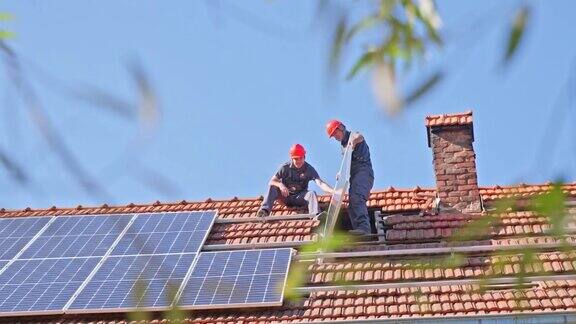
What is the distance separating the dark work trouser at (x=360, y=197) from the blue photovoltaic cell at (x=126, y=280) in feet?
5.97

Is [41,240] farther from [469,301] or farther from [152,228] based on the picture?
[469,301]

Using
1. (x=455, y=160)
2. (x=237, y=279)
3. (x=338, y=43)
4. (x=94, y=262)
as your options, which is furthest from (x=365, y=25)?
(x=455, y=160)

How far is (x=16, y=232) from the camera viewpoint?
1209 cm

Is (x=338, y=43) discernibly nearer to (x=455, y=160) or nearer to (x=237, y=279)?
(x=237, y=279)

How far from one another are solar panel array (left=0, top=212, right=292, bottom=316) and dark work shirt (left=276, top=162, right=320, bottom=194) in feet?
2.96

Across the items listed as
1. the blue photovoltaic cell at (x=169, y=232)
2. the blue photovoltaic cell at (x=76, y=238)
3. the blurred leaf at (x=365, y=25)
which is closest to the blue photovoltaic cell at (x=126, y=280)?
the blue photovoltaic cell at (x=169, y=232)

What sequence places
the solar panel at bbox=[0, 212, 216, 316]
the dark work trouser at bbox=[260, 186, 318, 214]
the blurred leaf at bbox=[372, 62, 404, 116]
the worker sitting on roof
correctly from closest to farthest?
the blurred leaf at bbox=[372, 62, 404, 116], the solar panel at bbox=[0, 212, 216, 316], the dark work trouser at bbox=[260, 186, 318, 214], the worker sitting on roof

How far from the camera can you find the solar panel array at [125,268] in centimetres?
929

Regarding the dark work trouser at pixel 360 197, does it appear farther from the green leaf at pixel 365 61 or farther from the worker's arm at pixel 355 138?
the green leaf at pixel 365 61

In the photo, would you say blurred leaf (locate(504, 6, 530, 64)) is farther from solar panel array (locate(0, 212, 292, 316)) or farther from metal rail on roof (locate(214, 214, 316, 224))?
metal rail on roof (locate(214, 214, 316, 224))

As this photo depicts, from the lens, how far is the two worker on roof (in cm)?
1105

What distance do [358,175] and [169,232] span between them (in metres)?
2.14

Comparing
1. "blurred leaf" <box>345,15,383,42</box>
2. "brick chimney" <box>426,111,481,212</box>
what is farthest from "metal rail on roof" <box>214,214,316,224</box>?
"blurred leaf" <box>345,15,383,42</box>

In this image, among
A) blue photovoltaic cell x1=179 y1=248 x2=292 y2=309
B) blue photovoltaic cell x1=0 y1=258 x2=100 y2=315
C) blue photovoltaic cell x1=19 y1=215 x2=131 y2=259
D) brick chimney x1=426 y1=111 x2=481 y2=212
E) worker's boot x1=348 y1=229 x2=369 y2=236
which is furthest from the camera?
brick chimney x1=426 y1=111 x2=481 y2=212
